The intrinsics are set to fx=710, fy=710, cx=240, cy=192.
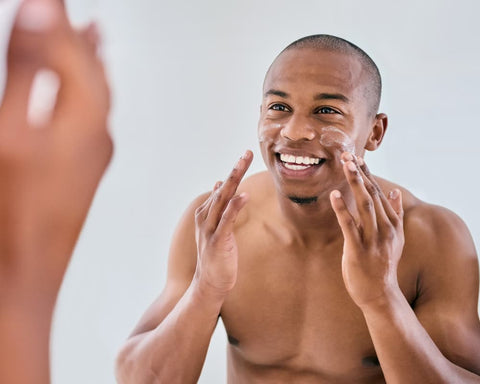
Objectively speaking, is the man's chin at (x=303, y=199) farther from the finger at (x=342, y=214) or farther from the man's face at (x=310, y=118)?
the finger at (x=342, y=214)

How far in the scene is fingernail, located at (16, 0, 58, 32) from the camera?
0.88 ft

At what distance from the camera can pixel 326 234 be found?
1155 mm

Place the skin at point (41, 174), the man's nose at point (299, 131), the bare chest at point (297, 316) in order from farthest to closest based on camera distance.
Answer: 1. the bare chest at point (297, 316)
2. the man's nose at point (299, 131)
3. the skin at point (41, 174)

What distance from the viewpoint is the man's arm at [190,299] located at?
3.04ft

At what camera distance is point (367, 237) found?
856 millimetres

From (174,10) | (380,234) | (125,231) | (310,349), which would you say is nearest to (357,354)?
(310,349)

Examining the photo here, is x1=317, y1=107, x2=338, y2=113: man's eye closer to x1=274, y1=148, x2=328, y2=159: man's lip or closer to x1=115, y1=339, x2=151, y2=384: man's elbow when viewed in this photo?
x1=274, y1=148, x2=328, y2=159: man's lip

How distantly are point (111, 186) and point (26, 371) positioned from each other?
4.79ft

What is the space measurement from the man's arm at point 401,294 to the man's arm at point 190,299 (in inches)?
6.1

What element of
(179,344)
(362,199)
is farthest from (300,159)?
(179,344)

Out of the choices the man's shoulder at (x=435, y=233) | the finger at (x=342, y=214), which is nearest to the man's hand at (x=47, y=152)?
the finger at (x=342, y=214)

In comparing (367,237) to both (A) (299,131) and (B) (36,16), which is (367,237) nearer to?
(A) (299,131)

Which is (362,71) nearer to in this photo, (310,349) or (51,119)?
(310,349)

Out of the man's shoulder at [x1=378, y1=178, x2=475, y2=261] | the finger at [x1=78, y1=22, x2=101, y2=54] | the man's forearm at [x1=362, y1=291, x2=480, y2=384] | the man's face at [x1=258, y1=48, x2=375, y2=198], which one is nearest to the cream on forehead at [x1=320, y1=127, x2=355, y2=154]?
the man's face at [x1=258, y1=48, x2=375, y2=198]
